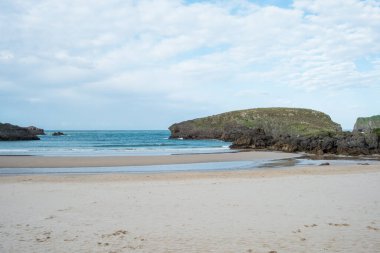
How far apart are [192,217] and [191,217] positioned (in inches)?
1.0

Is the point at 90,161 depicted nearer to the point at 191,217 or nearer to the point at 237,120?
the point at 191,217

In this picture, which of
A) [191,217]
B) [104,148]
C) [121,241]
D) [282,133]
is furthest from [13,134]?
[121,241]

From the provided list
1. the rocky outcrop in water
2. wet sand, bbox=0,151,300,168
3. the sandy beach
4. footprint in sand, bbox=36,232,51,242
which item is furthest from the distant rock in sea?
footprint in sand, bbox=36,232,51,242

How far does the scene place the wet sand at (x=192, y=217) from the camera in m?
6.80

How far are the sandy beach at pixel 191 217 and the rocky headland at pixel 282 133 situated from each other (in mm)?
22808

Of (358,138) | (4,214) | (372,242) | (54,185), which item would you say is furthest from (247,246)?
(358,138)

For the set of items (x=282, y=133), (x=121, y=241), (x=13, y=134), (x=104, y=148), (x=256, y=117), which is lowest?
(x=121, y=241)

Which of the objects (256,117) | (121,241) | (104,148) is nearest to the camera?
(121,241)

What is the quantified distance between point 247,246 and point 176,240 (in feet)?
4.41

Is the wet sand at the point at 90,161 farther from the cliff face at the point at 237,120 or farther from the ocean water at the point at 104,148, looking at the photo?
the cliff face at the point at 237,120

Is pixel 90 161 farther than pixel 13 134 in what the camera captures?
No

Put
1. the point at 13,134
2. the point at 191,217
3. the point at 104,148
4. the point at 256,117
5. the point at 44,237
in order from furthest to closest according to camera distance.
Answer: the point at 256,117 → the point at 13,134 → the point at 104,148 → the point at 191,217 → the point at 44,237

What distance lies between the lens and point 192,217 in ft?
29.5

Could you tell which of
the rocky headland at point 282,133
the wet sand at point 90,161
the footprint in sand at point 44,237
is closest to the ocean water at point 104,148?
the rocky headland at point 282,133
